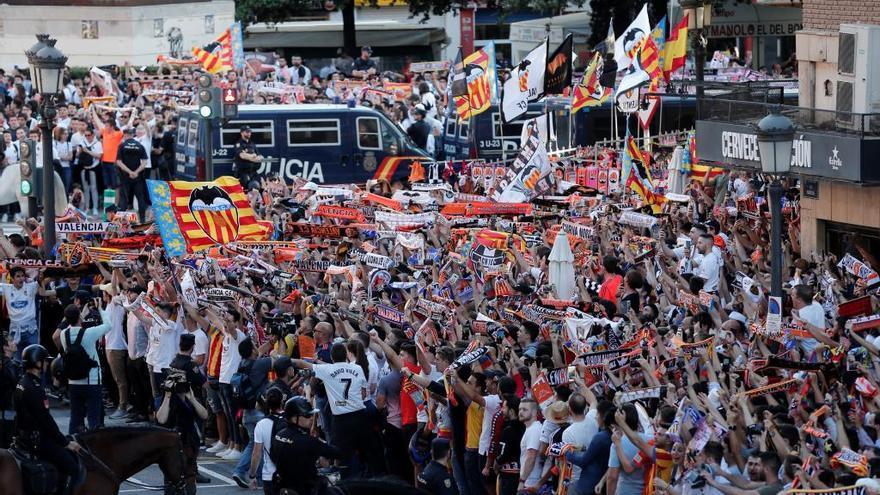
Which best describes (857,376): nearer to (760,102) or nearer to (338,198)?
(760,102)

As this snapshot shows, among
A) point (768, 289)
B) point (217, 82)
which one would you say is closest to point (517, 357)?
point (768, 289)

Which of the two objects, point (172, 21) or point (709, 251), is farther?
point (172, 21)

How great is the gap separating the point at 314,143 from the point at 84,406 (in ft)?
48.2

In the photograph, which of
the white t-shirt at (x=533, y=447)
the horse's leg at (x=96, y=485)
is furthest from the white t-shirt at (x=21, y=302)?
the white t-shirt at (x=533, y=447)

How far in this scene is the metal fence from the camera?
62.2 ft

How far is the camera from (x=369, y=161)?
33.0 meters

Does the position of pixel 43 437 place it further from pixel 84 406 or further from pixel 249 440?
pixel 84 406

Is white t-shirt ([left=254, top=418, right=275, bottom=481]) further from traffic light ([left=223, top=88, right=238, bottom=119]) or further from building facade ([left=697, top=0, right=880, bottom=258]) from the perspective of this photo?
traffic light ([left=223, top=88, right=238, bottom=119])

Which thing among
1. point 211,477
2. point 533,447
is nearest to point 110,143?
point 211,477

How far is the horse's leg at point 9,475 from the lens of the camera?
13969 millimetres

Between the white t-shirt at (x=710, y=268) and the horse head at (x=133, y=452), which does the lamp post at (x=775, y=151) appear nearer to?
the white t-shirt at (x=710, y=268)

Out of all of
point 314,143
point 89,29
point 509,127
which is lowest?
point 314,143

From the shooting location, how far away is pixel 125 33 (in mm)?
48375

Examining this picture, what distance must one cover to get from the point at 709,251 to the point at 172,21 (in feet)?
104
